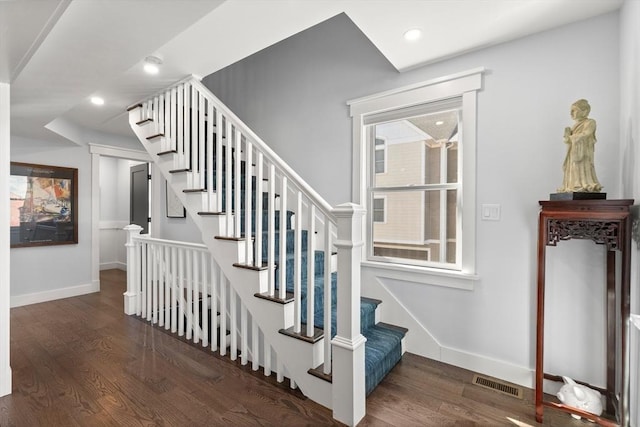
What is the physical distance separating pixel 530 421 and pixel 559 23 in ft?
8.10

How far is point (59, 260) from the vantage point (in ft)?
13.7

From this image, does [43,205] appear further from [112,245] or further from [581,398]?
[581,398]

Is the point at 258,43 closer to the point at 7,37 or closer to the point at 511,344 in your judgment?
the point at 7,37

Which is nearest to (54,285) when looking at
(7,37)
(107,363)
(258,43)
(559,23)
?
(107,363)

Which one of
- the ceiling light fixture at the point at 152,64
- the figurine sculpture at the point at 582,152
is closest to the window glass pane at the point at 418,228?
the figurine sculpture at the point at 582,152

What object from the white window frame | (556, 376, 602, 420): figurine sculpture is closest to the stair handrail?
the white window frame

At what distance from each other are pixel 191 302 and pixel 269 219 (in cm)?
134

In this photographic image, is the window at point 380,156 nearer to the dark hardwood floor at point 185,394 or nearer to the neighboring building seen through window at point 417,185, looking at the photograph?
the neighboring building seen through window at point 417,185

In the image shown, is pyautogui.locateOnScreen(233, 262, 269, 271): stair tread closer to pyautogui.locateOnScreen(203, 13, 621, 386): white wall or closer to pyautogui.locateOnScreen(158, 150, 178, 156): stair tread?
pyautogui.locateOnScreen(203, 13, 621, 386): white wall

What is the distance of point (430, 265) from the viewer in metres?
2.50

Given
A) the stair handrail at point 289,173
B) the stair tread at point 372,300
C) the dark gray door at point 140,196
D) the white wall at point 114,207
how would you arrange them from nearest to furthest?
the stair handrail at point 289,173 → the stair tread at point 372,300 → the dark gray door at point 140,196 → the white wall at point 114,207

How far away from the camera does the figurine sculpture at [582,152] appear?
1609 mm

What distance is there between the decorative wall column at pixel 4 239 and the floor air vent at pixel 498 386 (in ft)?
10.4

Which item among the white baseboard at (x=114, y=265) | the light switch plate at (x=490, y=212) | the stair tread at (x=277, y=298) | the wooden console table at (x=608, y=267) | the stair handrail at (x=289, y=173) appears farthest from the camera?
the white baseboard at (x=114, y=265)
